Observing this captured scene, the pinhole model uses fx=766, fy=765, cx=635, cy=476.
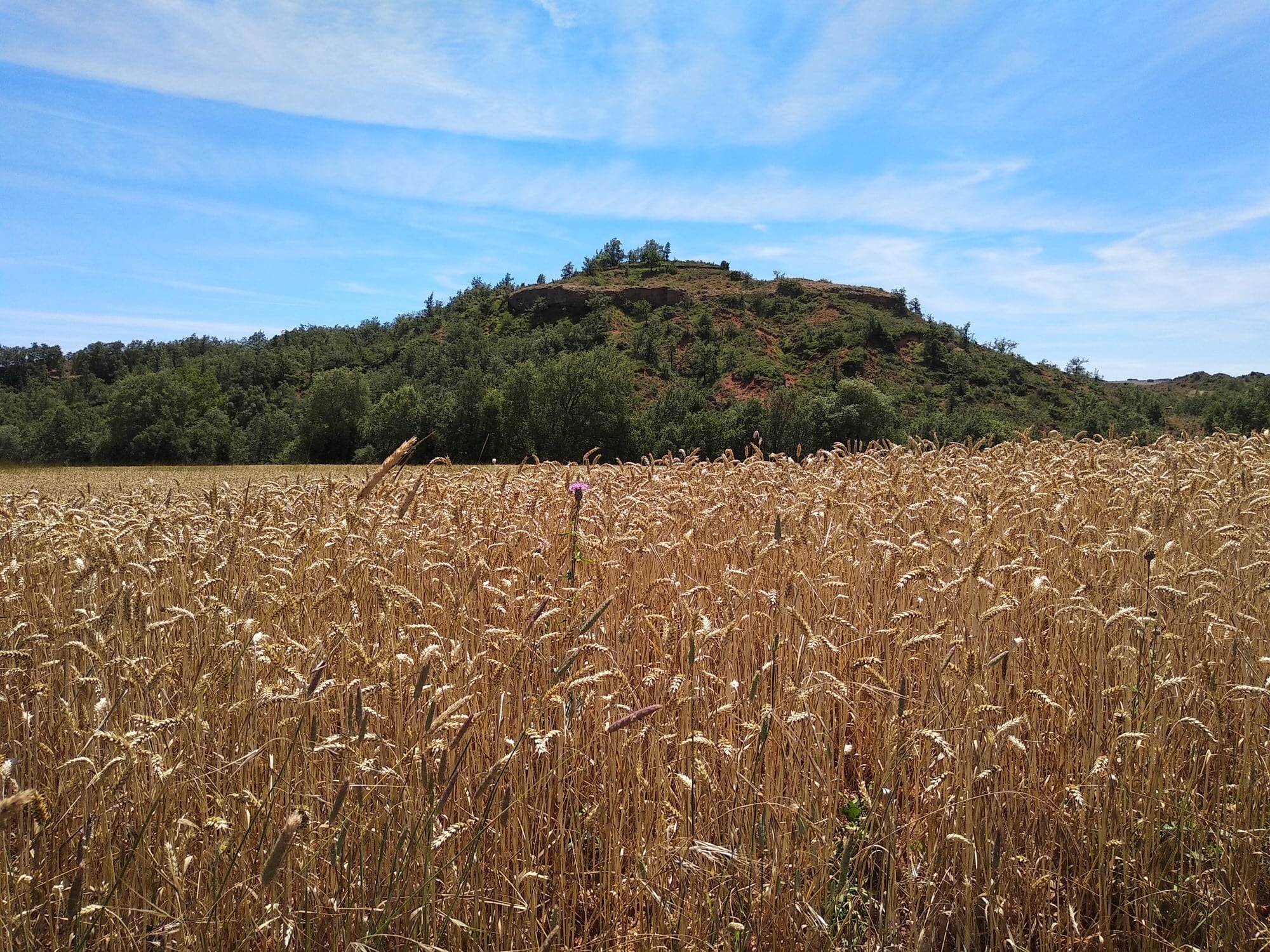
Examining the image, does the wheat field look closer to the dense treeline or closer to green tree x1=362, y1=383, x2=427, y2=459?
the dense treeline

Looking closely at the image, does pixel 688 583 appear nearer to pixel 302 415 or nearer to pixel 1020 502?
pixel 1020 502

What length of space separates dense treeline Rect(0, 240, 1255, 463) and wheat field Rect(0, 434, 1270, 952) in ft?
87.9

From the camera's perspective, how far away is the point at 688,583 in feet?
13.3

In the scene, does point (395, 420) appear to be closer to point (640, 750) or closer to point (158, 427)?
point (158, 427)

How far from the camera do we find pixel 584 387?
179 ft

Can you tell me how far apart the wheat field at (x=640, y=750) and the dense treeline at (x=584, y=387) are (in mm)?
26794

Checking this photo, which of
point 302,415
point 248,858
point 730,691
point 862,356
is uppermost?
point 862,356

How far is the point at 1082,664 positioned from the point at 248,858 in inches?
118

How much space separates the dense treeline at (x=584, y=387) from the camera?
55.0 meters

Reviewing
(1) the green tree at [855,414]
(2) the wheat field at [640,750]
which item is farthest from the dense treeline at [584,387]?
(2) the wheat field at [640,750]

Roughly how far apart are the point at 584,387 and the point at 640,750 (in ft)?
173

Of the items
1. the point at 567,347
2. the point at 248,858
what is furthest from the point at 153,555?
the point at 567,347

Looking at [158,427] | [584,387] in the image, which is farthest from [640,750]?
[158,427]

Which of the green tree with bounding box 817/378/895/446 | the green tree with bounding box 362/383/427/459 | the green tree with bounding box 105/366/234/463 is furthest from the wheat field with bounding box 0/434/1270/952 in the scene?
the green tree with bounding box 105/366/234/463
